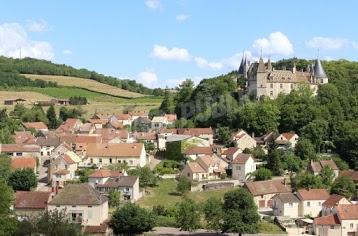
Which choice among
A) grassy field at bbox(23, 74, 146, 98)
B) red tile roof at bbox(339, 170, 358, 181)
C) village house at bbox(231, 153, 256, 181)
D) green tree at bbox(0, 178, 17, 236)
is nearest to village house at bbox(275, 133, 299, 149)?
village house at bbox(231, 153, 256, 181)

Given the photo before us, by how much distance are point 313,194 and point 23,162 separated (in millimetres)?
26794

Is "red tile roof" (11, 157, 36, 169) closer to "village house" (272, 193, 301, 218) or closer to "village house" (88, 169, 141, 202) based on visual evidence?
"village house" (88, 169, 141, 202)

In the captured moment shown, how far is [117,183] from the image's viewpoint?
51.0 m

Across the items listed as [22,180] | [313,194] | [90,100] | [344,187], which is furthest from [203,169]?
[90,100]

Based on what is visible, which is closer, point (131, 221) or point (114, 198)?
point (131, 221)

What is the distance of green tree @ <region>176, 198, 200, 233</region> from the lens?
143 feet

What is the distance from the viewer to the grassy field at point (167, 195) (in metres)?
51.0

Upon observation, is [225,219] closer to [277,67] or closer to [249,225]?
[249,225]

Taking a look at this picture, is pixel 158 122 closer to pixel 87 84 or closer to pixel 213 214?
pixel 213 214

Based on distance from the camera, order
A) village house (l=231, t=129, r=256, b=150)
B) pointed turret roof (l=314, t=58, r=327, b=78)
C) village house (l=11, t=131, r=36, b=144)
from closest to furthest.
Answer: village house (l=11, t=131, r=36, b=144), village house (l=231, t=129, r=256, b=150), pointed turret roof (l=314, t=58, r=327, b=78)

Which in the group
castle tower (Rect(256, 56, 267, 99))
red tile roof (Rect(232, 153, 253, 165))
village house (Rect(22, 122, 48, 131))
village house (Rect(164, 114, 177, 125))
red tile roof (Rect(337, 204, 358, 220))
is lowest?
red tile roof (Rect(337, 204, 358, 220))

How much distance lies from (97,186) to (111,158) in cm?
917

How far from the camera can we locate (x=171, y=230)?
45281 millimetres

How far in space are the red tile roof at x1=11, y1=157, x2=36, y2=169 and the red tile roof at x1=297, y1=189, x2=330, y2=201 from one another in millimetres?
24704
